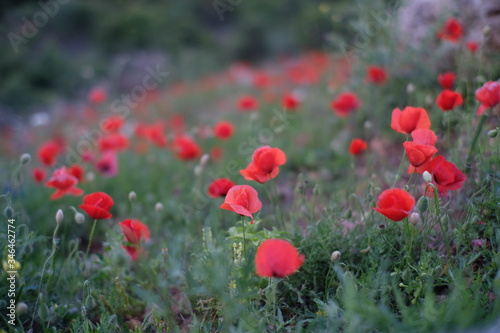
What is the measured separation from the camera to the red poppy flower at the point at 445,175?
1.44 metres

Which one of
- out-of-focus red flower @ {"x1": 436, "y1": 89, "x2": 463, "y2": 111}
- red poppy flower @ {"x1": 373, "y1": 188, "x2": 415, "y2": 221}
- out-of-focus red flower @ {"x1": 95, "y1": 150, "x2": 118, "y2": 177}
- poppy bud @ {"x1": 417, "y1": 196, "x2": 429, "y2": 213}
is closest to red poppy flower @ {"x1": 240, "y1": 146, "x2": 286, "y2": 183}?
red poppy flower @ {"x1": 373, "y1": 188, "x2": 415, "y2": 221}

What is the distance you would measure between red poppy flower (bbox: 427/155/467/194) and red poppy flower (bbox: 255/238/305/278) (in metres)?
0.64

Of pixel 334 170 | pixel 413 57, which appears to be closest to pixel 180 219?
pixel 334 170

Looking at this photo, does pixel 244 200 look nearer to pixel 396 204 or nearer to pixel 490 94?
pixel 396 204

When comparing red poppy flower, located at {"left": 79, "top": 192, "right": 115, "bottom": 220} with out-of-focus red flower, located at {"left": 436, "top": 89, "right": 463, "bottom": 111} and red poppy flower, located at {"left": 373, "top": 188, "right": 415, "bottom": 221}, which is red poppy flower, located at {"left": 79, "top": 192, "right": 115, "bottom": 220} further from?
out-of-focus red flower, located at {"left": 436, "top": 89, "right": 463, "bottom": 111}

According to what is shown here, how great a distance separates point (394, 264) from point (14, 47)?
881 cm

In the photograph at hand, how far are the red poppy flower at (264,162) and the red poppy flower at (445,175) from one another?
55cm

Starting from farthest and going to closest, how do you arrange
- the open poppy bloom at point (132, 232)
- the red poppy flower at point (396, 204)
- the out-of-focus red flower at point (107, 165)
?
the out-of-focus red flower at point (107, 165) < the open poppy bloom at point (132, 232) < the red poppy flower at point (396, 204)

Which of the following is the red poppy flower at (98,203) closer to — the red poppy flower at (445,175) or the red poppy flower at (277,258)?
the red poppy flower at (277,258)

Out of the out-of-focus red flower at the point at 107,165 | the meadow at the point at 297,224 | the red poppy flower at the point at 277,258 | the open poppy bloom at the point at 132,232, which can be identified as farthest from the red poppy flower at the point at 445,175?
the out-of-focus red flower at the point at 107,165

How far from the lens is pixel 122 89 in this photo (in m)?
9.00

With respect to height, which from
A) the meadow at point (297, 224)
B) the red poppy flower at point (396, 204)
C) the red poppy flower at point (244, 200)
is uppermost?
the red poppy flower at point (396, 204)

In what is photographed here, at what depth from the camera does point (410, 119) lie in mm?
1667

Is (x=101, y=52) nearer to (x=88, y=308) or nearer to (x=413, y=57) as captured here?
(x=413, y=57)
